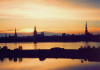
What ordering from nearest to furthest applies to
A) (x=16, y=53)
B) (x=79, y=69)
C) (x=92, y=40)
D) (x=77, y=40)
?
(x=79, y=69)
(x=16, y=53)
(x=92, y=40)
(x=77, y=40)

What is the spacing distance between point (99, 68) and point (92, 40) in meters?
54.8

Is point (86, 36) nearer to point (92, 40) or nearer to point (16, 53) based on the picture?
point (92, 40)

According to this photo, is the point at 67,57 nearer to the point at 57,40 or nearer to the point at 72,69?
the point at 72,69

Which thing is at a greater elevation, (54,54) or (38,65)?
(54,54)

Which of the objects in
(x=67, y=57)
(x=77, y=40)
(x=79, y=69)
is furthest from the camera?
(x=77, y=40)

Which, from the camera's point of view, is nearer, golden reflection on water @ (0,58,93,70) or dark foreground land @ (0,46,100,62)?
golden reflection on water @ (0,58,93,70)

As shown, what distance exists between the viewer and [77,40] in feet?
224

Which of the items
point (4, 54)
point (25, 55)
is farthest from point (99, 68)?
point (4, 54)

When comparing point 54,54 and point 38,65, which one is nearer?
point 38,65

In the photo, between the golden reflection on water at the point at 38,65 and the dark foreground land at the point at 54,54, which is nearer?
the golden reflection on water at the point at 38,65

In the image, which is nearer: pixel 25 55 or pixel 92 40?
pixel 25 55

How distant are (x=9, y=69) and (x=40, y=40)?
61.8m

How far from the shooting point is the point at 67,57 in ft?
47.3

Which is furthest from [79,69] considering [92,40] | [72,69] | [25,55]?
[92,40]
